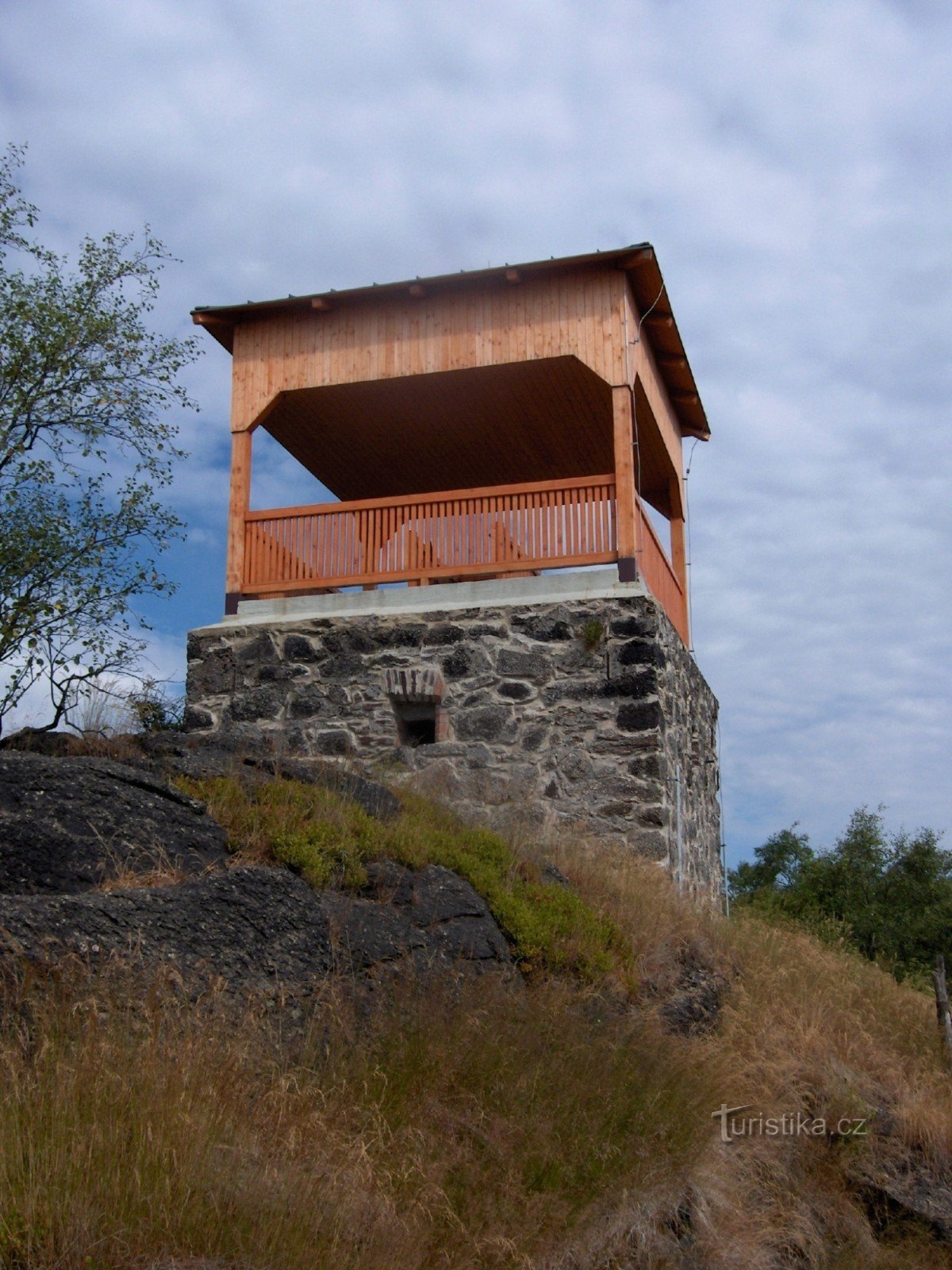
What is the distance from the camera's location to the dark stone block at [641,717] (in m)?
10.6

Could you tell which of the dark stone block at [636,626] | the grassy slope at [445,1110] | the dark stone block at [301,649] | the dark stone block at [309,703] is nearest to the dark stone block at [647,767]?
the dark stone block at [636,626]

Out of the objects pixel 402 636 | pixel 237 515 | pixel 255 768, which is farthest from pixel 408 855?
pixel 237 515

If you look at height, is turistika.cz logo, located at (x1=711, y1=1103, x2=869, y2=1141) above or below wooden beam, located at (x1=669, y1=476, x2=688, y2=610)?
below

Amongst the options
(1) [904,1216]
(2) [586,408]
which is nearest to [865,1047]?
(1) [904,1216]

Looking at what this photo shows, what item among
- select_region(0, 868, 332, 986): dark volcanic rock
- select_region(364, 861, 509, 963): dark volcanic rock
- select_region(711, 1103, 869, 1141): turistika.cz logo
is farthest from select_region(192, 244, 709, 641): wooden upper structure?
select_region(0, 868, 332, 986): dark volcanic rock

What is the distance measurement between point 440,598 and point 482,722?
4.46 ft

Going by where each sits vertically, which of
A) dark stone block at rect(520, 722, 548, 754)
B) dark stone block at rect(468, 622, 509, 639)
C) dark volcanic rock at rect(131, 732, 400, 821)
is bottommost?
dark volcanic rock at rect(131, 732, 400, 821)

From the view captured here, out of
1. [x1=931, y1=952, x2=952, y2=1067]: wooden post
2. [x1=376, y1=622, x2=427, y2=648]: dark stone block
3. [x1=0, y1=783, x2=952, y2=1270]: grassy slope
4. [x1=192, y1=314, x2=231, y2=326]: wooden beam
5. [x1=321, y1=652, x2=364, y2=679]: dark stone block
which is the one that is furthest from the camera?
[x1=192, y1=314, x2=231, y2=326]: wooden beam

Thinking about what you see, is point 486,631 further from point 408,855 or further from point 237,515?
point 408,855

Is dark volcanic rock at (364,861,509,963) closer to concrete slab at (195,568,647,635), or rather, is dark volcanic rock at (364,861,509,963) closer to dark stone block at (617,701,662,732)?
dark stone block at (617,701,662,732)

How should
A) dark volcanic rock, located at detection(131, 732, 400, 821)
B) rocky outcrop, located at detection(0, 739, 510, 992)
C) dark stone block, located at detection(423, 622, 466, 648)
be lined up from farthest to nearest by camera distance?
dark stone block, located at detection(423, 622, 466, 648), dark volcanic rock, located at detection(131, 732, 400, 821), rocky outcrop, located at detection(0, 739, 510, 992)

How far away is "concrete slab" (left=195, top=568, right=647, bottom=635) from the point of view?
36.6 feet

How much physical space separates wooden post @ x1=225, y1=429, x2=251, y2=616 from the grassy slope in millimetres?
5023

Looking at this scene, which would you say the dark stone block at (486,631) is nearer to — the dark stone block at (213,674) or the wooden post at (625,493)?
the wooden post at (625,493)
